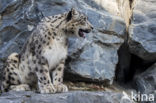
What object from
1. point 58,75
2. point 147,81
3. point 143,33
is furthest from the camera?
point 143,33

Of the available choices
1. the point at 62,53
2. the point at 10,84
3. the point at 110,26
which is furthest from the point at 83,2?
the point at 10,84

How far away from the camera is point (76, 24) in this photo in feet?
23.0

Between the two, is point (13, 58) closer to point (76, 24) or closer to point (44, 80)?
point (44, 80)

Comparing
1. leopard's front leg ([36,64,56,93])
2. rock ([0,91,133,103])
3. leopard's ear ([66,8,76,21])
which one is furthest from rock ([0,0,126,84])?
rock ([0,91,133,103])

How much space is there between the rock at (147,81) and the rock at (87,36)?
627mm

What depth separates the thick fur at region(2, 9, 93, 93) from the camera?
671cm

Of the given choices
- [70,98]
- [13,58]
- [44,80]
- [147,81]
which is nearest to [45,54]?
[44,80]

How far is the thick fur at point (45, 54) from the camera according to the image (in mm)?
6707

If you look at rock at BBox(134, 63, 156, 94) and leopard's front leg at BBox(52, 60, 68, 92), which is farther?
rock at BBox(134, 63, 156, 94)

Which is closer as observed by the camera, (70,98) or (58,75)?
(70,98)

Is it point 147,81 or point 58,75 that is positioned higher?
point 58,75

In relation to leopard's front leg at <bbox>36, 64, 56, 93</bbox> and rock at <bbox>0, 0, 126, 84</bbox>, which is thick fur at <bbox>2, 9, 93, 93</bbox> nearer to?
leopard's front leg at <bbox>36, 64, 56, 93</bbox>

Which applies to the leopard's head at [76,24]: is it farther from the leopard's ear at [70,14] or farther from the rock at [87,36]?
the rock at [87,36]

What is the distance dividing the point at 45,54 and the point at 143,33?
240cm
